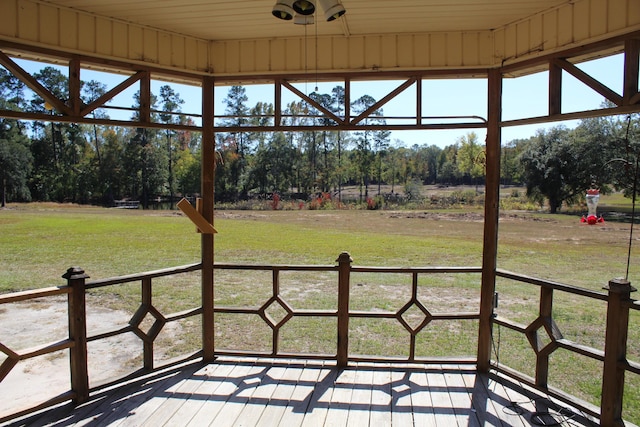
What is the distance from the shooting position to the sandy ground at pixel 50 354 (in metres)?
4.39

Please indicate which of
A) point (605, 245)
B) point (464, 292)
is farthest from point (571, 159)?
point (605, 245)

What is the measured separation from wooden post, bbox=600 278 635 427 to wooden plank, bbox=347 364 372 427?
1.55 meters

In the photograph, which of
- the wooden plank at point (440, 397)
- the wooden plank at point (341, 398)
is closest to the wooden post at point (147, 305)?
the wooden plank at point (341, 398)

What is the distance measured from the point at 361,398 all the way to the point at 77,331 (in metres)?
2.16

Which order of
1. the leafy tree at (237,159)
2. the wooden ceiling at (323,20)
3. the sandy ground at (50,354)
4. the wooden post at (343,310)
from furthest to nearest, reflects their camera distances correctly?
the leafy tree at (237,159), the sandy ground at (50,354), the wooden post at (343,310), the wooden ceiling at (323,20)

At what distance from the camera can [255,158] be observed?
1978 centimetres

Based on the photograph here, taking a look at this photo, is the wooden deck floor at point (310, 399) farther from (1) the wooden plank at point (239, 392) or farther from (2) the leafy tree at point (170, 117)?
(2) the leafy tree at point (170, 117)

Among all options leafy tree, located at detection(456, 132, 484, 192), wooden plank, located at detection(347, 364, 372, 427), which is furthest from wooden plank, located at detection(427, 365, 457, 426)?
leafy tree, located at detection(456, 132, 484, 192)

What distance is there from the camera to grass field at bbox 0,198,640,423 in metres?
7.77

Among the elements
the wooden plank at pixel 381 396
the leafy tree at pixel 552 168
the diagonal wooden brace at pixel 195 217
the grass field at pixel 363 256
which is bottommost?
the grass field at pixel 363 256

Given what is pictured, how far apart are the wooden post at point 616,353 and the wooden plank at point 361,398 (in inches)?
61.2

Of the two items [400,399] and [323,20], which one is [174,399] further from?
[323,20]

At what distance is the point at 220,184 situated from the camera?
19172mm

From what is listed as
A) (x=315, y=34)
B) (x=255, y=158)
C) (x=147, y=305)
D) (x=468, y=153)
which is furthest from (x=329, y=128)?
(x=255, y=158)
